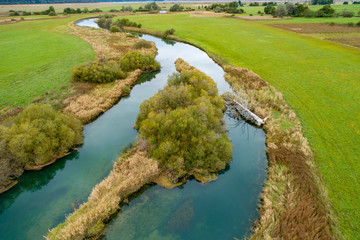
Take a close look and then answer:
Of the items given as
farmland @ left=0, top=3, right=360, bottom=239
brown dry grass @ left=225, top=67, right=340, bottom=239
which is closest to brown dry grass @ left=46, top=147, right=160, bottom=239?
brown dry grass @ left=225, top=67, right=340, bottom=239

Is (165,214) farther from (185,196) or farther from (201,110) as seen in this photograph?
(201,110)

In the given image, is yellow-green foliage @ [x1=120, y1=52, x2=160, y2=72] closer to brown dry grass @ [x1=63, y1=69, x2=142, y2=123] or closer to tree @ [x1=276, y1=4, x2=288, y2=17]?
brown dry grass @ [x1=63, y1=69, x2=142, y2=123]

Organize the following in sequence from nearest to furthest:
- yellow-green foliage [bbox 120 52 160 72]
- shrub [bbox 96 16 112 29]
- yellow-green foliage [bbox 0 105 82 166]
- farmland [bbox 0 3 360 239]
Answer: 1. yellow-green foliage [bbox 0 105 82 166]
2. farmland [bbox 0 3 360 239]
3. yellow-green foliage [bbox 120 52 160 72]
4. shrub [bbox 96 16 112 29]

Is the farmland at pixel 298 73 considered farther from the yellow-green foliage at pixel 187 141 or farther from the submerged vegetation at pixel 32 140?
the submerged vegetation at pixel 32 140

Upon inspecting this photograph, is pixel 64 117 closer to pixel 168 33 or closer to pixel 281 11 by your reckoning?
pixel 168 33

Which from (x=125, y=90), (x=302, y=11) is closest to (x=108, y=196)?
(x=125, y=90)
